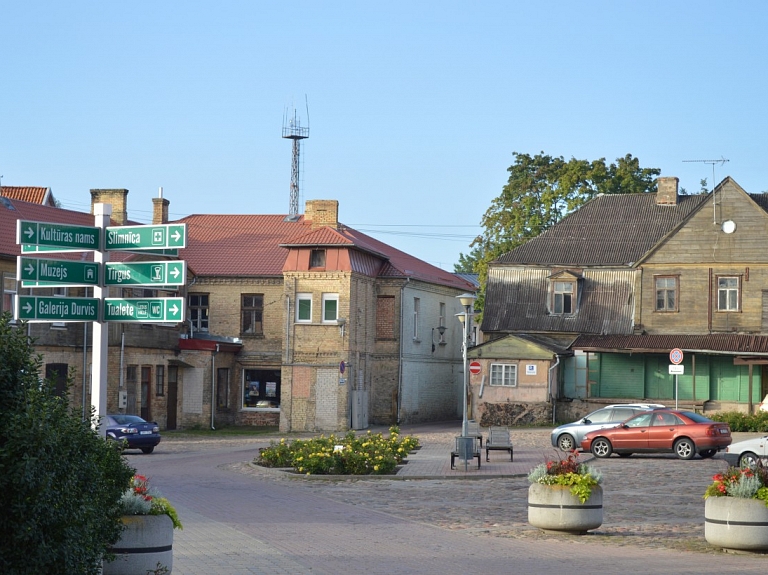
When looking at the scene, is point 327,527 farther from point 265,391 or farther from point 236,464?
point 265,391

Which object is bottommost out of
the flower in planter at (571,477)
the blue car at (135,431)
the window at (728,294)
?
the blue car at (135,431)

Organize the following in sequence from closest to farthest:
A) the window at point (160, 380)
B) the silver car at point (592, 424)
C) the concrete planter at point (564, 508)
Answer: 1. the concrete planter at point (564, 508)
2. the silver car at point (592, 424)
3. the window at point (160, 380)

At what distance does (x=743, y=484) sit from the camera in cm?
1383

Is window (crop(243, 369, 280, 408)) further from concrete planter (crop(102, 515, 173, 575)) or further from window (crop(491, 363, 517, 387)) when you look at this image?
concrete planter (crop(102, 515, 173, 575))

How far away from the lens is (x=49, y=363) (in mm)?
41438

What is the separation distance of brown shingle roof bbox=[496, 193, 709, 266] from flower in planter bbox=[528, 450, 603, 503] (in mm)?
37308

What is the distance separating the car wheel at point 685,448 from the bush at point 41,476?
2539 cm

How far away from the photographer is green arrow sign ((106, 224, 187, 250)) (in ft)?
39.0

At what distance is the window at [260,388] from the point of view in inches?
2034

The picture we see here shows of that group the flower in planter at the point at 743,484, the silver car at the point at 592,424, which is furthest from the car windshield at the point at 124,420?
the flower in planter at the point at 743,484

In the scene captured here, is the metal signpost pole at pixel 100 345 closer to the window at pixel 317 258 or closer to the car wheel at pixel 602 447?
the car wheel at pixel 602 447

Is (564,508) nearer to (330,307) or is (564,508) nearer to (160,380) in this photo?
(330,307)

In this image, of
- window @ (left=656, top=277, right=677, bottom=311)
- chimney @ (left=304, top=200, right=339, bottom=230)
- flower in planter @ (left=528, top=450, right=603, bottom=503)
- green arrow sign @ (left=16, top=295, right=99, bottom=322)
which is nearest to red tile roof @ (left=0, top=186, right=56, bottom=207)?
chimney @ (left=304, top=200, right=339, bottom=230)

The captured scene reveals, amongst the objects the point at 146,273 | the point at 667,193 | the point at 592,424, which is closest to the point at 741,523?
the point at 146,273
